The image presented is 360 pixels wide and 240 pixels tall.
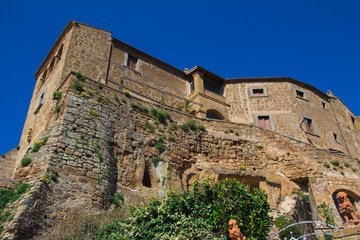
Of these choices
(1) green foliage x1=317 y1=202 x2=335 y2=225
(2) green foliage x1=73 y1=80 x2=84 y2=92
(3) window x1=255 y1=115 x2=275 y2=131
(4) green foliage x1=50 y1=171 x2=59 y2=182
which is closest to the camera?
(4) green foliage x1=50 y1=171 x2=59 y2=182

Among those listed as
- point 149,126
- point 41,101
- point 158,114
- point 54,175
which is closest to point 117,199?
point 54,175

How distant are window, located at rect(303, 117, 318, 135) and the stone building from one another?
0.14 metres

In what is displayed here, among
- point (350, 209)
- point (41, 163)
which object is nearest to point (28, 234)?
point (41, 163)

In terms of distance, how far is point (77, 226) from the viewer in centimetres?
1030

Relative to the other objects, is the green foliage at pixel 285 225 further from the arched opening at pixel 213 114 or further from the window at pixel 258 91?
the window at pixel 258 91

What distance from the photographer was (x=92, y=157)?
12.9m

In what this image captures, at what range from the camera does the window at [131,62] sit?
73.9 ft

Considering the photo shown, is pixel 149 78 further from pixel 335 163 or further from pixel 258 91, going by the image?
pixel 335 163

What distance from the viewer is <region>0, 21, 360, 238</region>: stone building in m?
12.8

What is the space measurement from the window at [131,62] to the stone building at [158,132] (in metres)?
0.08

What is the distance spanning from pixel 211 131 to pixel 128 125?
5220mm

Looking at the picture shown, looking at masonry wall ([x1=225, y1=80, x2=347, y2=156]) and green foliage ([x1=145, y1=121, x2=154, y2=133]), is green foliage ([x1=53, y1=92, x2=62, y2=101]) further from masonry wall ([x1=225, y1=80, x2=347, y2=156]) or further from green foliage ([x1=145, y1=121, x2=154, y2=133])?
masonry wall ([x1=225, y1=80, x2=347, y2=156])

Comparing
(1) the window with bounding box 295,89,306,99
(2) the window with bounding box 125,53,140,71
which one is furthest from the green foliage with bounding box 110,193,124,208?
(1) the window with bounding box 295,89,306,99

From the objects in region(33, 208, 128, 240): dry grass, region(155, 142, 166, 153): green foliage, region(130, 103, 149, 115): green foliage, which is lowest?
region(33, 208, 128, 240): dry grass
